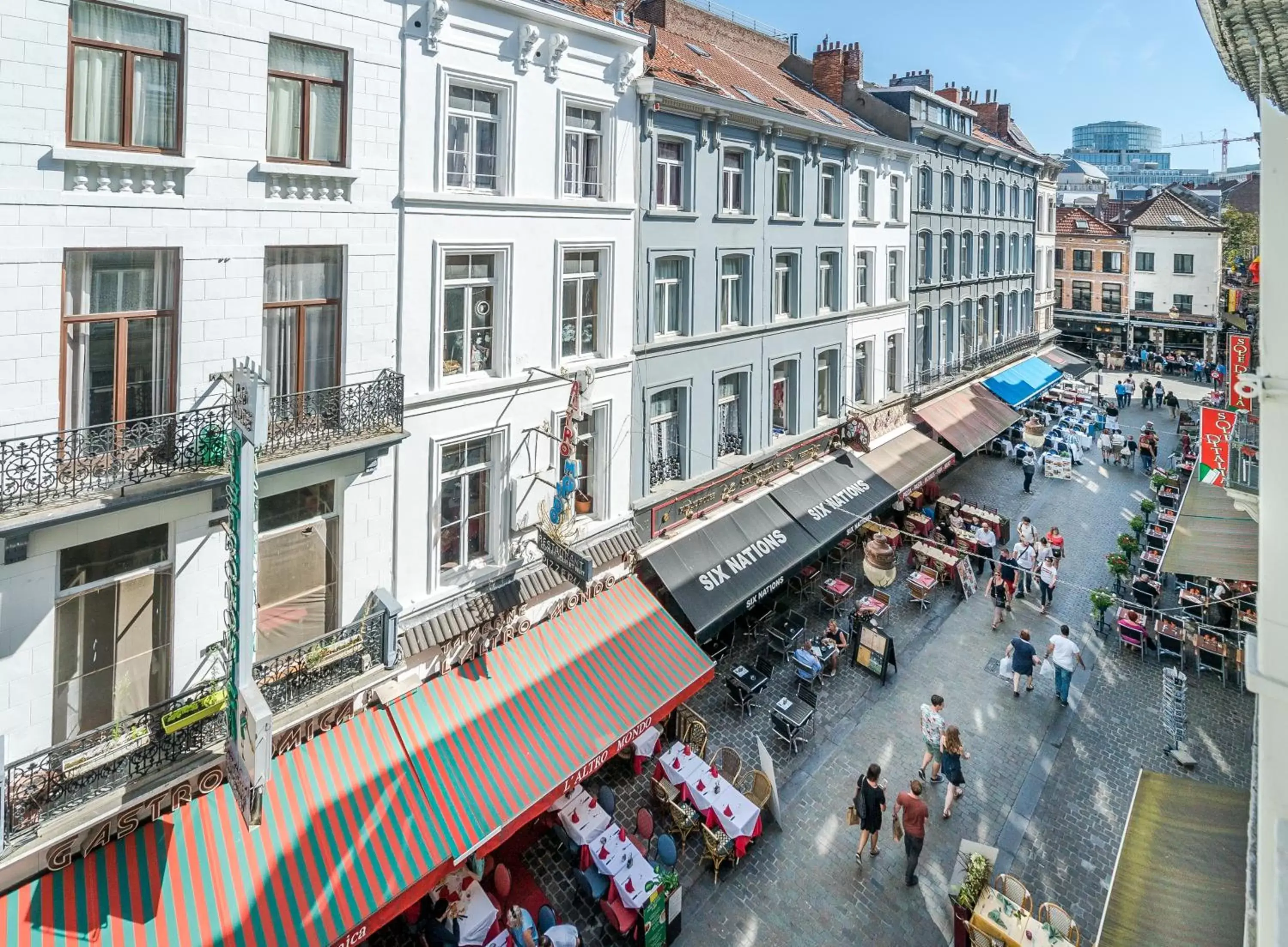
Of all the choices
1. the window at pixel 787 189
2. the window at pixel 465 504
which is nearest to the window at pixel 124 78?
the window at pixel 465 504

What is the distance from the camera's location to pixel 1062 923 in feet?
32.4

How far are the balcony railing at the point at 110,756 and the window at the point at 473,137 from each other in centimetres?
835

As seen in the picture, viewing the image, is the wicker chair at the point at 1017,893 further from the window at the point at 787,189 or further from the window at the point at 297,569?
the window at the point at 787,189

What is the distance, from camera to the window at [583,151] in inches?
544

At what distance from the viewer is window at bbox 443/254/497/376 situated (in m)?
12.0

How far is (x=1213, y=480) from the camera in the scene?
16250mm

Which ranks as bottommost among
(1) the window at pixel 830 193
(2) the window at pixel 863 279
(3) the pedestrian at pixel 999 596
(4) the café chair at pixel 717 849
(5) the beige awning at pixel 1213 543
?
(4) the café chair at pixel 717 849

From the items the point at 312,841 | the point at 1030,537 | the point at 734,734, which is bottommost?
the point at 734,734

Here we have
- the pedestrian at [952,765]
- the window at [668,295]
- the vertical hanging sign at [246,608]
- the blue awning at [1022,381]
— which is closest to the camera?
the vertical hanging sign at [246,608]

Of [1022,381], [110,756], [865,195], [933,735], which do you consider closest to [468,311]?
[110,756]

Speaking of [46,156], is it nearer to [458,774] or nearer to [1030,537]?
[458,774]

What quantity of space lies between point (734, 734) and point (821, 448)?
389 inches

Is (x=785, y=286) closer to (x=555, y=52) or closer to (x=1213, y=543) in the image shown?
(x=555, y=52)

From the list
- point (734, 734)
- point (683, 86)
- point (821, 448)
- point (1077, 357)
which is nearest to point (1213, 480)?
point (821, 448)
